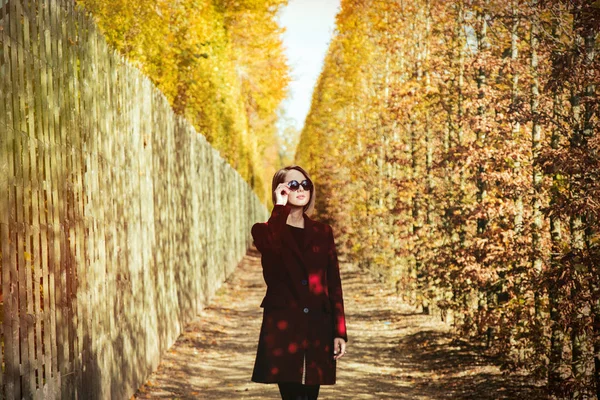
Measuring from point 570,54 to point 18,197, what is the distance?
14.6 ft

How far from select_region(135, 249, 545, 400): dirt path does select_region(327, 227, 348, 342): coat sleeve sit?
3.36 m

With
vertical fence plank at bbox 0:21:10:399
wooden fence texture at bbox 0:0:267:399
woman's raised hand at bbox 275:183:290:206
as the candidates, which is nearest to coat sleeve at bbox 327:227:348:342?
woman's raised hand at bbox 275:183:290:206

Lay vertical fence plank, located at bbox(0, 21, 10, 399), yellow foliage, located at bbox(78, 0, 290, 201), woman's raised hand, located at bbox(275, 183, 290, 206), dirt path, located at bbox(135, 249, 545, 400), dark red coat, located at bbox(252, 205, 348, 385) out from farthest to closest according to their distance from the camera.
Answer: yellow foliage, located at bbox(78, 0, 290, 201)
dirt path, located at bbox(135, 249, 545, 400)
woman's raised hand, located at bbox(275, 183, 290, 206)
dark red coat, located at bbox(252, 205, 348, 385)
vertical fence plank, located at bbox(0, 21, 10, 399)

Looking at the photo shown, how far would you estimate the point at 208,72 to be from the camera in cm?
1869

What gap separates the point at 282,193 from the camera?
4.45 metres

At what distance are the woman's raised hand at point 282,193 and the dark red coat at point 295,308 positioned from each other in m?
0.03

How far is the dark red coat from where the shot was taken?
433 centimetres

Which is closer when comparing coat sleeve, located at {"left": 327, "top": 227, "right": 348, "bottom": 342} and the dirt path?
coat sleeve, located at {"left": 327, "top": 227, "right": 348, "bottom": 342}

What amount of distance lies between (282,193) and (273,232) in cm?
24

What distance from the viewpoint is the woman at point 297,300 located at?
434 centimetres

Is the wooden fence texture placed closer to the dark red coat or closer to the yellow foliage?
the dark red coat

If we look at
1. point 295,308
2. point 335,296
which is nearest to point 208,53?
point 335,296

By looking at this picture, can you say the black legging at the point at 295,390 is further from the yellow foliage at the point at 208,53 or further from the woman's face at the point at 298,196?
the yellow foliage at the point at 208,53

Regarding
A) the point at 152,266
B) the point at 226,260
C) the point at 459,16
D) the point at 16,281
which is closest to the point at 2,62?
the point at 16,281
